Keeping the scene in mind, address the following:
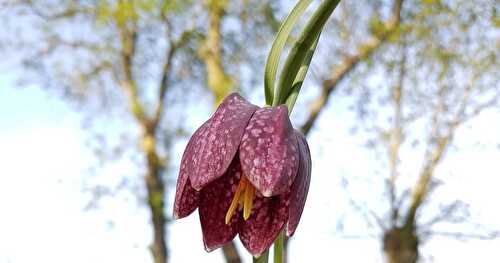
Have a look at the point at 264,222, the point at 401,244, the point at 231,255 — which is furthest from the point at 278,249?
the point at 401,244

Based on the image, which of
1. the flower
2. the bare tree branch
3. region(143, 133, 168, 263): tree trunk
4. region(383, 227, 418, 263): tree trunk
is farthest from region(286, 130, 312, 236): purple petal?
region(143, 133, 168, 263): tree trunk

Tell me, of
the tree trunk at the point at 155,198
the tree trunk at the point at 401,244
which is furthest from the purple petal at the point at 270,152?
the tree trunk at the point at 155,198

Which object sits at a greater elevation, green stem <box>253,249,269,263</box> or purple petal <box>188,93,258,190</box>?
purple petal <box>188,93,258,190</box>

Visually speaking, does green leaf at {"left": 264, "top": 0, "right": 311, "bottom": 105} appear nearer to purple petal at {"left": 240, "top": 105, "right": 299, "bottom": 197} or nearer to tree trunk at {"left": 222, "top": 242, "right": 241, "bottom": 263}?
purple petal at {"left": 240, "top": 105, "right": 299, "bottom": 197}

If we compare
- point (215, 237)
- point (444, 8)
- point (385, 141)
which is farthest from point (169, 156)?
point (215, 237)

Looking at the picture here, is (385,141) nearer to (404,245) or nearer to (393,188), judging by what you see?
(393,188)

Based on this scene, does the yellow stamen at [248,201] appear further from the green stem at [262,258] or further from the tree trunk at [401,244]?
the tree trunk at [401,244]

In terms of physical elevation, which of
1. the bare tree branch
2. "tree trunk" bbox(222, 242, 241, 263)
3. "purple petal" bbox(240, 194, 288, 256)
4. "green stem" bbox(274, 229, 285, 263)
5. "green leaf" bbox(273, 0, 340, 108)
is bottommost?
"green stem" bbox(274, 229, 285, 263)
